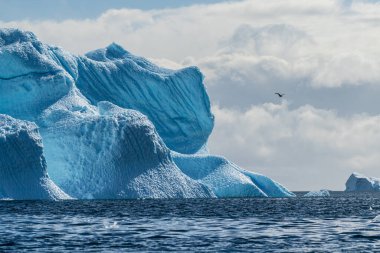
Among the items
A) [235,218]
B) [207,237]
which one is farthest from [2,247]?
[235,218]

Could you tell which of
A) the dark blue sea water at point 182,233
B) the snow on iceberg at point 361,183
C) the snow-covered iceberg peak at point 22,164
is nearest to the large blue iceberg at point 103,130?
the snow-covered iceberg peak at point 22,164

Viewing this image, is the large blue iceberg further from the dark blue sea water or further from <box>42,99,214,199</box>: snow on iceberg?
the dark blue sea water

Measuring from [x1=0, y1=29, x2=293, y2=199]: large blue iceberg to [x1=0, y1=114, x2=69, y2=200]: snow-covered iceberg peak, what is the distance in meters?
0.10

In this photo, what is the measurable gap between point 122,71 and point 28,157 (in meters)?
31.9

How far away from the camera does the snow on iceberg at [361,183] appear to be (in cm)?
15462

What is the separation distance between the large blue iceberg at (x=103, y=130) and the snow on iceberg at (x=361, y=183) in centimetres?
5119

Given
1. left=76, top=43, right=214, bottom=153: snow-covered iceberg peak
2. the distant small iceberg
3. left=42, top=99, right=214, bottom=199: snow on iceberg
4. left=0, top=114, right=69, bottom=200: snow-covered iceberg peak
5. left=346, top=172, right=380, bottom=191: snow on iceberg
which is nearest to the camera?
left=0, top=114, right=69, bottom=200: snow-covered iceberg peak

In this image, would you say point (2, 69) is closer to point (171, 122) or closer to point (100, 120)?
point (100, 120)

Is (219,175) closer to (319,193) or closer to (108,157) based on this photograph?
(108,157)

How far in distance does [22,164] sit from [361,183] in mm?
103571

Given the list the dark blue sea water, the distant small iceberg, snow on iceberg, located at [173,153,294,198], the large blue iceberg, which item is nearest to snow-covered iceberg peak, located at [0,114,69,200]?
the large blue iceberg

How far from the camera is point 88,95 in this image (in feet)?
344

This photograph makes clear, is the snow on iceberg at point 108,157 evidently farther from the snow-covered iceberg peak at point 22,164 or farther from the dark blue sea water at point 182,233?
the dark blue sea water at point 182,233

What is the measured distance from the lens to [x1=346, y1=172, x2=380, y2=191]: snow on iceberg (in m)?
155
